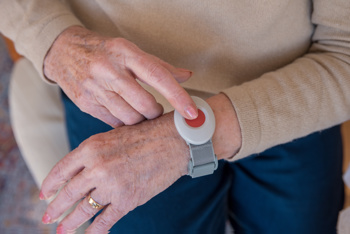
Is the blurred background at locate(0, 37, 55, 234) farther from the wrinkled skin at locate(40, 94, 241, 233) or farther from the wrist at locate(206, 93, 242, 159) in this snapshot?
the wrist at locate(206, 93, 242, 159)

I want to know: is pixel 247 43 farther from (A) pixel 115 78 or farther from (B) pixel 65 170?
(B) pixel 65 170

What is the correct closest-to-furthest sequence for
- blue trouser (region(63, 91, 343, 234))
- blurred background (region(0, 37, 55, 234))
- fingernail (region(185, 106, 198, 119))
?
1. fingernail (region(185, 106, 198, 119))
2. blue trouser (region(63, 91, 343, 234))
3. blurred background (region(0, 37, 55, 234))

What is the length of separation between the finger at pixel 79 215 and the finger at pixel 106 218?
0.02 meters

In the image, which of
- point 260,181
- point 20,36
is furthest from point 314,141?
point 20,36

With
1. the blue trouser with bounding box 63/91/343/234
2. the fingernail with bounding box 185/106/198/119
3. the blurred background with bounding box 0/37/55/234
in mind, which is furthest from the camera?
the blurred background with bounding box 0/37/55/234

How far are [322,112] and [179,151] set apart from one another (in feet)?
1.20

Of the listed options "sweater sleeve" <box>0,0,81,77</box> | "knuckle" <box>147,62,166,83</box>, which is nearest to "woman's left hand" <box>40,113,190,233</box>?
"knuckle" <box>147,62,166,83</box>

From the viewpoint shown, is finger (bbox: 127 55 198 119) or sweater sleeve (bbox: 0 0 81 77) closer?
finger (bbox: 127 55 198 119)

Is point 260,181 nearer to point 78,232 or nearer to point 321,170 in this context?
point 321,170

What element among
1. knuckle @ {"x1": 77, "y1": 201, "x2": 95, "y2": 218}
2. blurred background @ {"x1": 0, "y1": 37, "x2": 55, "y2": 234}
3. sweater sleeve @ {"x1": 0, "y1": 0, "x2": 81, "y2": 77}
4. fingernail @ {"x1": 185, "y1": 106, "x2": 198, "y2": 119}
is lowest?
blurred background @ {"x1": 0, "y1": 37, "x2": 55, "y2": 234}

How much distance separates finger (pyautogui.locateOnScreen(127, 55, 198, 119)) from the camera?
2.10 feet

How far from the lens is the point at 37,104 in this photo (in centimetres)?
101

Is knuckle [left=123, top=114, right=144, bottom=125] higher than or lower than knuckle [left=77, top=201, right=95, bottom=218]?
higher

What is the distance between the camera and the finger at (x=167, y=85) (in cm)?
64
